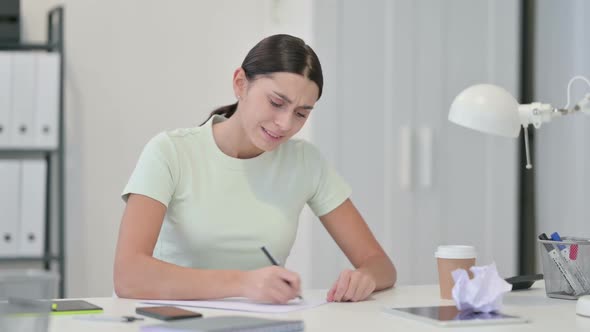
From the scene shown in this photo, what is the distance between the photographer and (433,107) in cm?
320

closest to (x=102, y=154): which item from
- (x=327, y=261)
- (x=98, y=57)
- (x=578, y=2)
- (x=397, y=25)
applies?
(x=98, y=57)

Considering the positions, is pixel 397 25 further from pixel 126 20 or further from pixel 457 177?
pixel 126 20

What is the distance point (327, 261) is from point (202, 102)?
33.9 inches

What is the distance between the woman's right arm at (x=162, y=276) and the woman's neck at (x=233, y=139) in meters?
0.29

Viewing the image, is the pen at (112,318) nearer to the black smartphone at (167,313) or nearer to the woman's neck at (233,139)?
the black smartphone at (167,313)

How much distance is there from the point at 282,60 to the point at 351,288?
0.57 m

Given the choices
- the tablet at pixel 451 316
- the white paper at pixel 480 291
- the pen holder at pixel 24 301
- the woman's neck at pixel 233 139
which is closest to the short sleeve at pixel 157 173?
the woman's neck at pixel 233 139

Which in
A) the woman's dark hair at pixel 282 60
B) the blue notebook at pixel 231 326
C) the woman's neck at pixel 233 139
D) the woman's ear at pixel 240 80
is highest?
the woman's dark hair at pixel 282 60

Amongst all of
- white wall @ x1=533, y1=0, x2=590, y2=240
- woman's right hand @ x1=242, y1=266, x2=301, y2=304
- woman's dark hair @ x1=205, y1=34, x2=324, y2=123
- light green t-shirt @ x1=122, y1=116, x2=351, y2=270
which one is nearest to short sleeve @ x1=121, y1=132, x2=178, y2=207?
light green t-shirt @ x1=122, y1=116, x2=351, y2=270

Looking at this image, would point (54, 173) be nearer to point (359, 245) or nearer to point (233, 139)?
point (233, 139)

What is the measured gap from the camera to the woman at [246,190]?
193 cm

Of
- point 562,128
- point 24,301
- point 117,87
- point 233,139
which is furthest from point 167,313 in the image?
point 562,128

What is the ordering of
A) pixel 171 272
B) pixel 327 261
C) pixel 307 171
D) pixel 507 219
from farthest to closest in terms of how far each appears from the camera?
pixel 507 219 < pixel 327 261 < pixel 307 171 < pixel 171 272

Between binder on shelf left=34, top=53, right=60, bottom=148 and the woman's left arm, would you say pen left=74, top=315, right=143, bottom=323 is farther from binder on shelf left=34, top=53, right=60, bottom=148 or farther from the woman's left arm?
binder on shelf left=34, top=53, right=60, bottom=148
